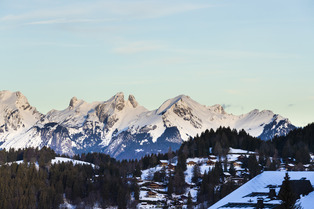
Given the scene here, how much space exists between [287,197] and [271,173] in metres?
63.0

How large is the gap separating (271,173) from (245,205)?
21.6 metres

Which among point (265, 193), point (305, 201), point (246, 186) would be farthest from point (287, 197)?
point (246, 186)

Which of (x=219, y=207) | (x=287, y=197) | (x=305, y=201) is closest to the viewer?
(x=287, y=197)

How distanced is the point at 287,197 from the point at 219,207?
160 ft

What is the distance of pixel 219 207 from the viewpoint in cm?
12769

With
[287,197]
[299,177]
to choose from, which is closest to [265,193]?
[299,177]

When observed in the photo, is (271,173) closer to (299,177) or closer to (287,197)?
(299,177)

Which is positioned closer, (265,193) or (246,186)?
(265,193)

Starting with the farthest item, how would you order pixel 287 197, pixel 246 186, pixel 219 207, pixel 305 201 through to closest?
pixel 246 186
pixel 219 207
pixel 305 201
pixel 287 197

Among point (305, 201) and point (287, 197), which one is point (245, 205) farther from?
point (287, 197)

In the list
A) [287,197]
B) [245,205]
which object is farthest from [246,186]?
[287,197]

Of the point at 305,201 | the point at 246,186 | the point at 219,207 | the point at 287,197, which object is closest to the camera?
the point at 287,197

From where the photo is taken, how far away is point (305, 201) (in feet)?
394

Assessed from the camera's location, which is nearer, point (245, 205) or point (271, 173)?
point (245, 205)
